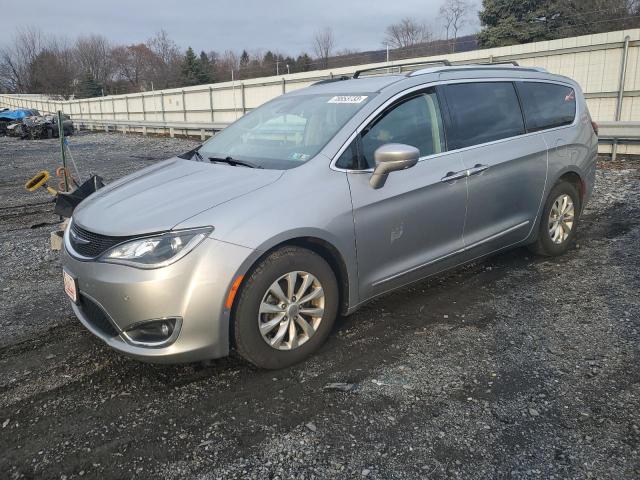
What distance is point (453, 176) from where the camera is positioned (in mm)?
3844

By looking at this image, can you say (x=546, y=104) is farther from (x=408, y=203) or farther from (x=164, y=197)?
(x=164, y=197)

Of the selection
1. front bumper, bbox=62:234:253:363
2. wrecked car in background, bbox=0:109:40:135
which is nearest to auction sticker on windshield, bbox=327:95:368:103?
front bumper, bbox=62:234:253:363

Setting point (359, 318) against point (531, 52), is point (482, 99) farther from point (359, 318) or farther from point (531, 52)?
point (531, 52)

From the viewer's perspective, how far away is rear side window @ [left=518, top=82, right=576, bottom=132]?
4.68 meters

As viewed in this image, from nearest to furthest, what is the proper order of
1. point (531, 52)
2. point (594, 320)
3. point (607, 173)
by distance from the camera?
point (594, 320), point (607, 173), point (531, 52)

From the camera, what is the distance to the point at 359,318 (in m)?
3.92

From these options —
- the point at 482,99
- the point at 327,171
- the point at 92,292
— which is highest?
the point at 482,99

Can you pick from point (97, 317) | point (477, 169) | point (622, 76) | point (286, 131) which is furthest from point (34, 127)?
point (477, 169)

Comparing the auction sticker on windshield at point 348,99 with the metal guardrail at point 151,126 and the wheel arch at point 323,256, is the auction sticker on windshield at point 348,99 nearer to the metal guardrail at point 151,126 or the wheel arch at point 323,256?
the wheel arch at point 323,256

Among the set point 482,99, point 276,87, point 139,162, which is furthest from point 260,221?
point 276,87

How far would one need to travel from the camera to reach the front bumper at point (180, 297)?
2713 mm

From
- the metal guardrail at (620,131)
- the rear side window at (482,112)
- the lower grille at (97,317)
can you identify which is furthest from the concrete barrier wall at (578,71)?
Answer: the lower grille at (97,317)

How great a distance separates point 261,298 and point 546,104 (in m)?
3.56

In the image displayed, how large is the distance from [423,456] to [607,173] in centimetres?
890
